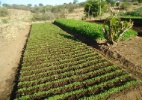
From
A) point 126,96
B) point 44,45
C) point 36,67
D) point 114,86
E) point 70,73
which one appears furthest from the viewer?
point 44,45

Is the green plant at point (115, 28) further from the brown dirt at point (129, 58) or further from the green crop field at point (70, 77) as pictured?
the green crop field at point (70, 77)

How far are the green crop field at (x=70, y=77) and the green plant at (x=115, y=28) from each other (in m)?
1.99

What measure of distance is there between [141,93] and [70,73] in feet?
12.2

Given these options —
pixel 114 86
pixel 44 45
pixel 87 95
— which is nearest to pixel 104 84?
pixel 114 86

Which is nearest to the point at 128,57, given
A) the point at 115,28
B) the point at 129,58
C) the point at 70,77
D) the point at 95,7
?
the point at 129,58

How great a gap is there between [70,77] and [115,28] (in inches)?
255

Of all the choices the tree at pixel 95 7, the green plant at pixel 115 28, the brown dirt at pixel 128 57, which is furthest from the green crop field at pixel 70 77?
the tree at pixel 95 7

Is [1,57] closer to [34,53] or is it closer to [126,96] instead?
[34,53]

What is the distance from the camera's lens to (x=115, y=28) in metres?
13.4

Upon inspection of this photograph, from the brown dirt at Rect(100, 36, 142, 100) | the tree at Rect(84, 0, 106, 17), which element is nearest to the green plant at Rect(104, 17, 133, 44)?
the brown dirt at Rect(100, 36, 142, 100)

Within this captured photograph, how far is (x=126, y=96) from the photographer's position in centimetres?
731

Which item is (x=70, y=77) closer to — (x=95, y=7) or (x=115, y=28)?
(x=115, y=28)

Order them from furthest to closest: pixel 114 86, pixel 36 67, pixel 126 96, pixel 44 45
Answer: pixel 44 45
pixel 36 67
pixel 114 86
pixel 126 96

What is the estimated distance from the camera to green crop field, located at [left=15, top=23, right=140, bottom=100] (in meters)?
7.59
